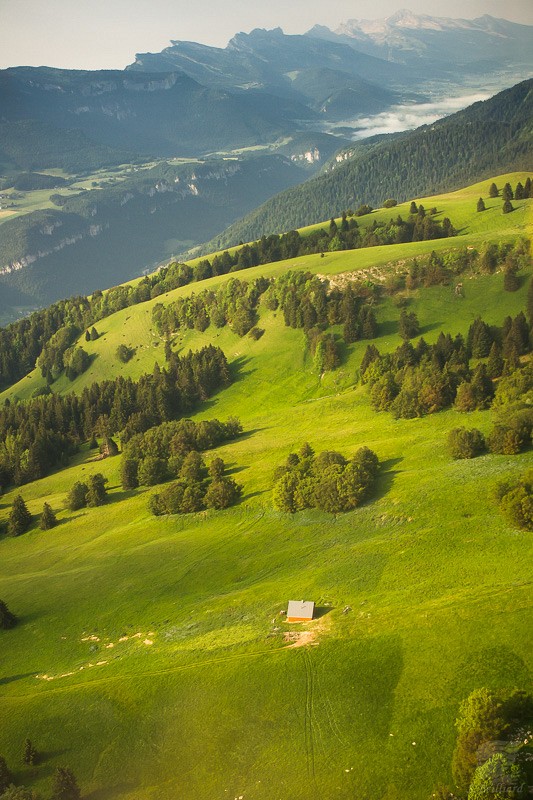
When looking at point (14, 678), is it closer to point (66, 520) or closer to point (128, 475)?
point (66, 520)

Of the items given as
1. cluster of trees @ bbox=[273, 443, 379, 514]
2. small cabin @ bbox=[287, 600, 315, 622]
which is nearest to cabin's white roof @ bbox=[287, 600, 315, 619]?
small cabin @ bbox=[287, 600, 315, 622]

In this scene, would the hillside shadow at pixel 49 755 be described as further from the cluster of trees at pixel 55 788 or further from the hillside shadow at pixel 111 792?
the hillside shadow at pixel 111 792

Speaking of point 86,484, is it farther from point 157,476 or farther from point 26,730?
point 26,730

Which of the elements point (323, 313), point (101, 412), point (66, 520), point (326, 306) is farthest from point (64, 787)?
point (326, 306)

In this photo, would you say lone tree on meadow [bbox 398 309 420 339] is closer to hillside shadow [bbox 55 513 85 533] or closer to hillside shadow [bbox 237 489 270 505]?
hillside shadow [bbox 237 489 270 505]

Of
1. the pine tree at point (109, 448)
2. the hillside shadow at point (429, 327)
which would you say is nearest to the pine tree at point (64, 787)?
the pine tree at point (109, 448)

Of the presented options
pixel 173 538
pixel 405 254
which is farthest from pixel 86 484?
pixel 405 254
